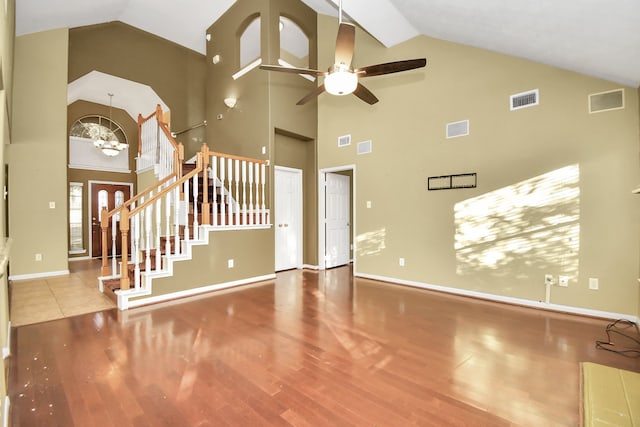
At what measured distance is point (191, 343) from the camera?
102 inches

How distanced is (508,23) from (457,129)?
143cm

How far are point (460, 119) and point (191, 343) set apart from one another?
4245 mm

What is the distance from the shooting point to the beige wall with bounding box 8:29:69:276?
16.3ft

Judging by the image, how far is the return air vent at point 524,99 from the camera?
352 centimetres

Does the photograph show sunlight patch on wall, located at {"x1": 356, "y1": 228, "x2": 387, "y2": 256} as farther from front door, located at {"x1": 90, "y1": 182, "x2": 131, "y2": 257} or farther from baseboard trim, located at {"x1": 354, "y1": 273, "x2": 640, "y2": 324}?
front door, located at {"x1": 90, "y1": 182, "x2": 131, "y2": 257}

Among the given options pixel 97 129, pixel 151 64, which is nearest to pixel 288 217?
pixel 151 64

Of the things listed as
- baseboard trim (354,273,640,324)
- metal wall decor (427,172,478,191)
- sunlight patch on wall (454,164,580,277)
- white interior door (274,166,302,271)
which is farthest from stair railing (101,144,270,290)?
Answer: sunlight patch on wall (454,164,580,277)

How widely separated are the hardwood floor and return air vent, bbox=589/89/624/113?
2.27 metres

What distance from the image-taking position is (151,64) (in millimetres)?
6785

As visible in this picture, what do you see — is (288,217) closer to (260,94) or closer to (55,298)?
(260,94)

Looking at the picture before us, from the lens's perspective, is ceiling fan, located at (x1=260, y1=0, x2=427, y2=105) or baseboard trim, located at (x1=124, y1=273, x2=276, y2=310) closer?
ceiling fan, located at (x1=260, y1=0, x2=427, y2=105)

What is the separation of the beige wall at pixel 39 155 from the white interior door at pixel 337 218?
4907mm

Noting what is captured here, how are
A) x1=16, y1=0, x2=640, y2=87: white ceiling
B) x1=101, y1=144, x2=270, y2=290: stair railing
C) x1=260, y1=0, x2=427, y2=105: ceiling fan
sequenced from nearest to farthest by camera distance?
1. x1=16, y1=0, x2=640, y2=87: white ceiling
2. x1=260, y1=0, x2=427, y2=105: ceiling fan
3. x1=101, y1=144, x2=270, y2=290: stair railing

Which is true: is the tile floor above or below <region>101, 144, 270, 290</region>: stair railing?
below
